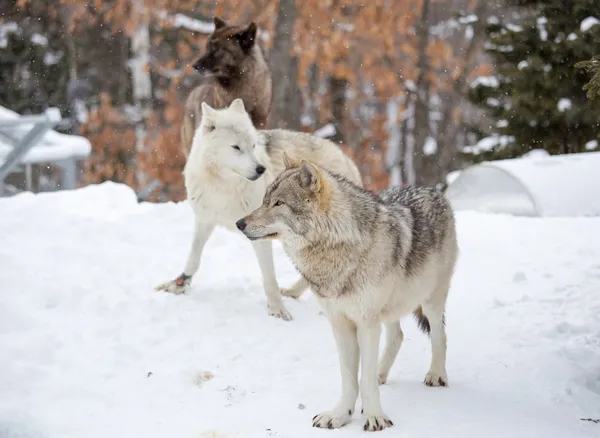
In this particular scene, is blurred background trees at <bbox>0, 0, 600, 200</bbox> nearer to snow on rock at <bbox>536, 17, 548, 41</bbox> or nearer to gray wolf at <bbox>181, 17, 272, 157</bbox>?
snow on rock at <bbox>536, 17, 548, 41</bbox>

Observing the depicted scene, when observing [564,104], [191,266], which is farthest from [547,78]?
[191,266]

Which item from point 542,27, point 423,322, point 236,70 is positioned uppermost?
point 542,27

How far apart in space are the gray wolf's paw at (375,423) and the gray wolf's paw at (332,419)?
0.13 meters

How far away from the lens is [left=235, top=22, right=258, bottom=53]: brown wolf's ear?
8.06 m

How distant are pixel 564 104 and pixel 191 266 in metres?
6.77

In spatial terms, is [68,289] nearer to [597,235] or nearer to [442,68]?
[597,235]

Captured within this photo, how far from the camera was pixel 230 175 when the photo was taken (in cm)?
604

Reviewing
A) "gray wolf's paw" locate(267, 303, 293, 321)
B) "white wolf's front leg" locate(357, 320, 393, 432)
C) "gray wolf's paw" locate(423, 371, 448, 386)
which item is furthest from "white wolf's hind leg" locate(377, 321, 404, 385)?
"gray wolf's paw" locate(267, 303, 293, 321)

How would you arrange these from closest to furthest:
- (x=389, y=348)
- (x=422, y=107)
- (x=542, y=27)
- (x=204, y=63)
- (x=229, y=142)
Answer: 1. (x=389, y=348)
2. (x=229, y=142)
3. (x=204, y=63)
4. (x=542, y=27)
5. (x=422, y=107)

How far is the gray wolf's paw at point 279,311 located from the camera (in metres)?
6.10

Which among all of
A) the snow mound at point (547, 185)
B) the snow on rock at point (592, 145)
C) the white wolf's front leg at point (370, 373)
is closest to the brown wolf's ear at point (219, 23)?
the snow mound at point (547, 185)

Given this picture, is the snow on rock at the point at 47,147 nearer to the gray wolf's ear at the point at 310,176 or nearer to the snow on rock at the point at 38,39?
the gray wolf's ear at the point at 310,176

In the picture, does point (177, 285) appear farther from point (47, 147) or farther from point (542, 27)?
point (47, 147)

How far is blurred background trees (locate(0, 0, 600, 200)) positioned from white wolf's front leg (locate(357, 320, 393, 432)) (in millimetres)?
7379
